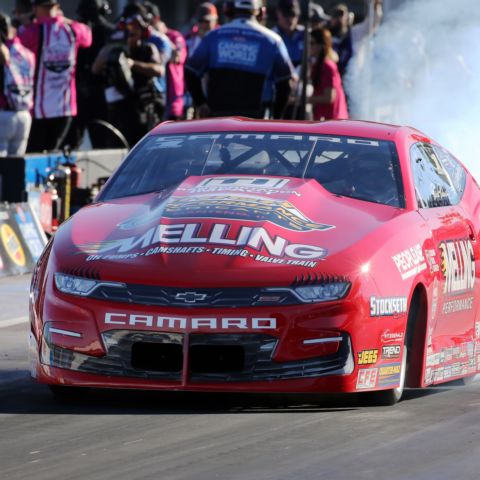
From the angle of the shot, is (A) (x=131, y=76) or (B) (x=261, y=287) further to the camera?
(A) (x=131, y=76)

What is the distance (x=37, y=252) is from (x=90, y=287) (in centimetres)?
697

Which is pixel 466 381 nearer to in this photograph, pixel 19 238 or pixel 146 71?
pixel 19 238

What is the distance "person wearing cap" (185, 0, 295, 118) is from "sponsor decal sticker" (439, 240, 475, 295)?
24.1 feet

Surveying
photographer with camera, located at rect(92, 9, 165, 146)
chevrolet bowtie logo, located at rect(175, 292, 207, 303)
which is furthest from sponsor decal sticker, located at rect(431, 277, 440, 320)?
photographer with camera, located at rect(92, 9, 165, 146)

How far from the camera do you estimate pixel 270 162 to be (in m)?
8.97

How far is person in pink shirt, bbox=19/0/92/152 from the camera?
17672mm

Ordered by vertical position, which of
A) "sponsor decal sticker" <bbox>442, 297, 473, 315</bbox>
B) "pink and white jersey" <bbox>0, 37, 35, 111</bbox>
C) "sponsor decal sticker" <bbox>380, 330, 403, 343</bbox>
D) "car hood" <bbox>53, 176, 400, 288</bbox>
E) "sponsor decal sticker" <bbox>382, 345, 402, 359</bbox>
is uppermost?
"car hood" <bbox>53, 176, 400, 288</bbox>

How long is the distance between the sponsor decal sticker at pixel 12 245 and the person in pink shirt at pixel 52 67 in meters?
3.84

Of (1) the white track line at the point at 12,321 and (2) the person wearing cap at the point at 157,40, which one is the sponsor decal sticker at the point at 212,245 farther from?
(2) the person wearing cap at the point at 157,40

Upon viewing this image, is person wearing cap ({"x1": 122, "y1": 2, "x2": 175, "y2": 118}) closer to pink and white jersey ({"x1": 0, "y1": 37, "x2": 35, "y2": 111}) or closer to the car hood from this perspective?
pink and white jersey ({"x1": 0, "y1": 37, "x2": 35, "y2": 111})

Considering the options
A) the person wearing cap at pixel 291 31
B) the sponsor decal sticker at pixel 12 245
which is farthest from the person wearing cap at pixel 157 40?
the sponsor decal sticker at pixel 12 245

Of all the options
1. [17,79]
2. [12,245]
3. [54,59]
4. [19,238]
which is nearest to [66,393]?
[12,245]

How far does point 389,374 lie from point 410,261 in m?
0.55

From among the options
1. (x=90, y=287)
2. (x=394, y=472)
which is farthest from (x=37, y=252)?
(x=394, y=472)
